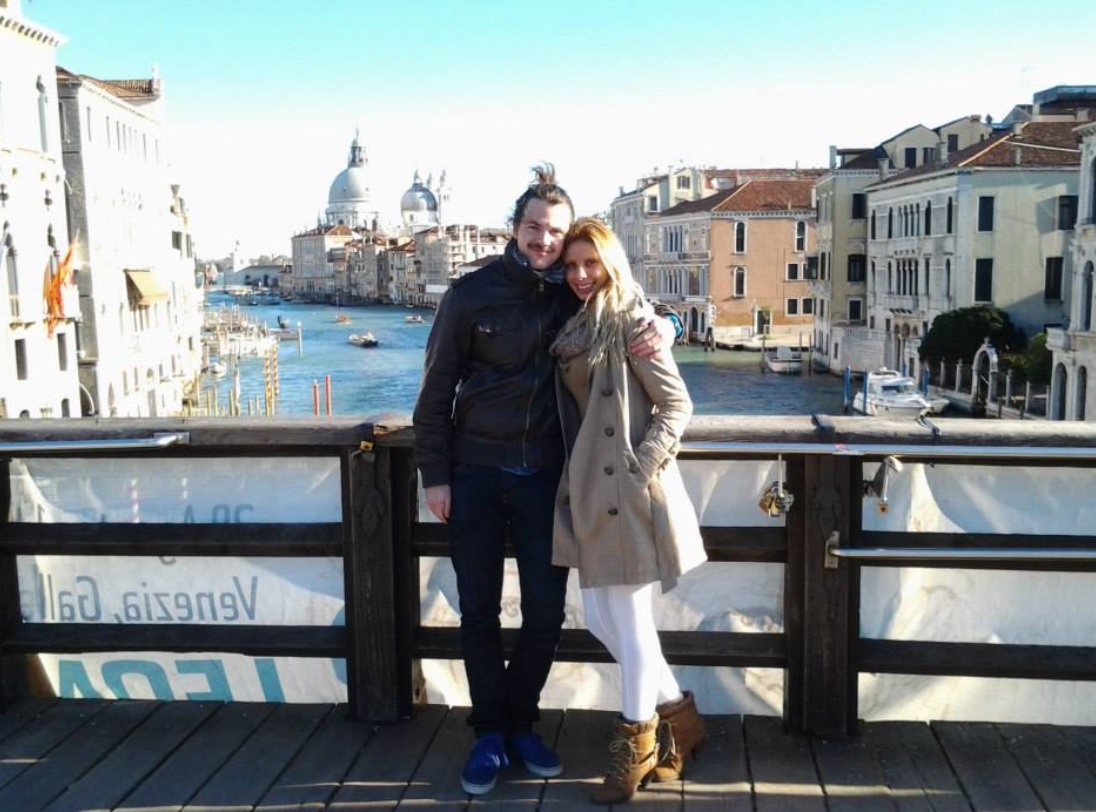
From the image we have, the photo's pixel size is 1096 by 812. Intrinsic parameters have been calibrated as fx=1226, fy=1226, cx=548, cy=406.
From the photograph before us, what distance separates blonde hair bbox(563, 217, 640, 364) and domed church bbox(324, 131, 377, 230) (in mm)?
146444

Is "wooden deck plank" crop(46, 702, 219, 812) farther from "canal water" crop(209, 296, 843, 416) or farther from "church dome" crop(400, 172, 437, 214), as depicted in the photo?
"church dome" crop(400, 172, 437, 214)

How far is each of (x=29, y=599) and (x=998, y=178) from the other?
29.4 meters

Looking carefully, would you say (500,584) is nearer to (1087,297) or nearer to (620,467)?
(620,467)

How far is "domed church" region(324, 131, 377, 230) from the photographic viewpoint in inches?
5778

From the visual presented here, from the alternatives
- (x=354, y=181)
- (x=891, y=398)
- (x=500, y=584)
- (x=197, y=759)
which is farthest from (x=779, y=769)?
(x=354, y=181)

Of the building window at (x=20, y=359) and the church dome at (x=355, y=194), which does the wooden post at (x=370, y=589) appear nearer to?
the building window at (x=20, y=359)

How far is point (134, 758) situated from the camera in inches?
101

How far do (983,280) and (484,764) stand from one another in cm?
2950

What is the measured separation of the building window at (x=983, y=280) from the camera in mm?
29578

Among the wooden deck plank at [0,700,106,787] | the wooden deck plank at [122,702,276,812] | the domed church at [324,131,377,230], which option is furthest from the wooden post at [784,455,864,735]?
the domed church at [324,131,377,230]

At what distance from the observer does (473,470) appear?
2.47 meters

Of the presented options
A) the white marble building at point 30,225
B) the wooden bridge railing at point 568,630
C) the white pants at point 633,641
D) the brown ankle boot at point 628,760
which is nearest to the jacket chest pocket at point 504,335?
the wooden bridge railing at point 568,630

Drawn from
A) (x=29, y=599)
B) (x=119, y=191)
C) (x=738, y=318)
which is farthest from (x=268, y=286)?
(x=29, y=599)

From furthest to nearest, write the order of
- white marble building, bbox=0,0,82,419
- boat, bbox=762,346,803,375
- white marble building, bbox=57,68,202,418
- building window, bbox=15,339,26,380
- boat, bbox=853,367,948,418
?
1. boat, bbox=762,346,803,375
2. boat, bbox=853,367,948,418
3. white marble building, bbox=57,68,202,418
4. building window, bbox=15,339,26,380
5. white marble building, bbox=0,0,82,419
